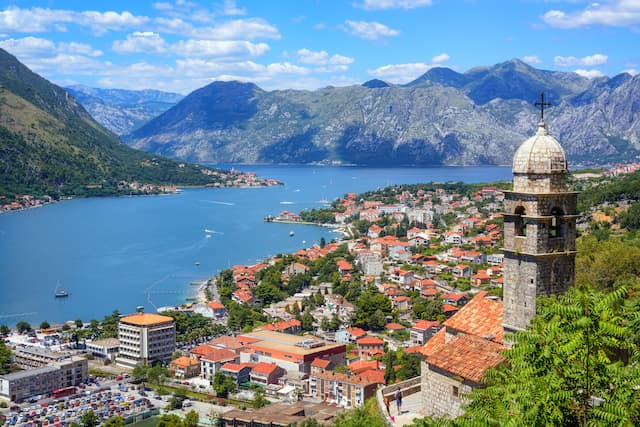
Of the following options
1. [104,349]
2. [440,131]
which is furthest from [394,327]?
[440,131]

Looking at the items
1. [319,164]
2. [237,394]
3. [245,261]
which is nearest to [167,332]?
[237,394]

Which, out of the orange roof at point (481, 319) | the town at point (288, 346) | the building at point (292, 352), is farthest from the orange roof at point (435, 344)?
the building at point (292, 352)

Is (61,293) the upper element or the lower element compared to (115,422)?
upper

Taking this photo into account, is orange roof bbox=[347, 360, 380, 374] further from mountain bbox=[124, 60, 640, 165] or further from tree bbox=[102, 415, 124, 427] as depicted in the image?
mountain bbox=[124, 60, 640, 165]

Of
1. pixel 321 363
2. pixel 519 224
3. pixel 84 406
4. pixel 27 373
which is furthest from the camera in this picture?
pixel 27 373

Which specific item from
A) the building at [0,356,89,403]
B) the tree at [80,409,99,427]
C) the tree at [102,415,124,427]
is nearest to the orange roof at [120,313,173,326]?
the building at [0,356,89,403]

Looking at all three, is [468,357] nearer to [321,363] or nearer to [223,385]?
[321,363]
